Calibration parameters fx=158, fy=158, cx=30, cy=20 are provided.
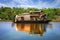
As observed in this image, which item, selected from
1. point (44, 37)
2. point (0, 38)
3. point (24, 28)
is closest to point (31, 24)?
point (24, 28)

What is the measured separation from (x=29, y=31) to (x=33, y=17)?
0.26 meters

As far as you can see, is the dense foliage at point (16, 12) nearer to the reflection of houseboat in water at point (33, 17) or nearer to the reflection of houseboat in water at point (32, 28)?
the reflection of houseboat in water at point (33, 17)

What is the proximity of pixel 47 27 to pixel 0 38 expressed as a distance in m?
0.85

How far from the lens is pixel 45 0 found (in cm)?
283

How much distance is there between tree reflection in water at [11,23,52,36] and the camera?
2793 millimetres

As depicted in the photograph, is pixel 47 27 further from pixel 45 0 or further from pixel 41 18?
pixel 45 0

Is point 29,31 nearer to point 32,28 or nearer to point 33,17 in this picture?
point 32,28

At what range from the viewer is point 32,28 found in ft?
→ 9.30

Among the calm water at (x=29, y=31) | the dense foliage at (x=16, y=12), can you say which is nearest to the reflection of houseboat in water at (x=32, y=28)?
the calm water at (x=29, y=31)

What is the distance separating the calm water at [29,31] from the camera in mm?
2729

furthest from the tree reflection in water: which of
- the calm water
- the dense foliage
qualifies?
the dense foliage

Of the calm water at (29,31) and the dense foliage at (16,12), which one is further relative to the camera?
the dense foliage at (16,12)

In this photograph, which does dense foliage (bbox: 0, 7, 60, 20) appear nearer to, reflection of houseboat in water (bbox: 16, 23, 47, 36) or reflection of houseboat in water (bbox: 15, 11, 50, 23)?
reflection of houseboat in water (bbox: 15, 11, 50, 23)

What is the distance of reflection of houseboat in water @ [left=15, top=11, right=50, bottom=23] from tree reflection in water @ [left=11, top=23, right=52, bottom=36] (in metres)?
0.08
